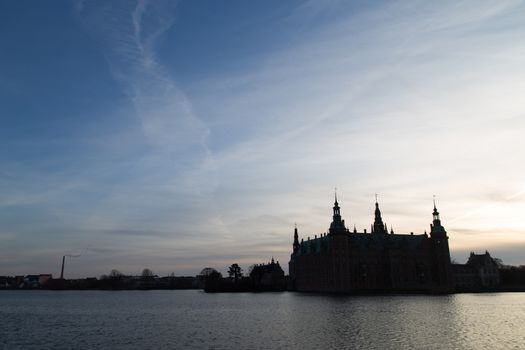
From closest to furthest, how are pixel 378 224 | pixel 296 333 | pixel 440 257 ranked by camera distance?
pixel 296 333
pixel 440 257
pixel 378 224

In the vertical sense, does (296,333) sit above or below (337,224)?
below

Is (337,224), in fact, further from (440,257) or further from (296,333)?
(296,333)

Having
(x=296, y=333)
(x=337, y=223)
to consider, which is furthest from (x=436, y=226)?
(x=296, y=333)

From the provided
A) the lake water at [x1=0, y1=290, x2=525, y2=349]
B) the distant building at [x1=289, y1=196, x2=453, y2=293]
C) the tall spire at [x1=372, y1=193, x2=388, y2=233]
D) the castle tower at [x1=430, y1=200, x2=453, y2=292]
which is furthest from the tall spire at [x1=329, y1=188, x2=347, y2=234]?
the lake water at [x1=0, y1=290, x2=525, y2=349]

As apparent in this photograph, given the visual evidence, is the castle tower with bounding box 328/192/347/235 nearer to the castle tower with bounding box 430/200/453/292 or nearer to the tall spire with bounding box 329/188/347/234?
the tall spire with bounding box 329/188/347/234

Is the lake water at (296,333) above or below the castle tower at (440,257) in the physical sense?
below

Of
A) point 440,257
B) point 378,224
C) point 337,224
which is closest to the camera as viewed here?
point 337,224

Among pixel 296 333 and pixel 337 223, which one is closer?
pixel 296 333

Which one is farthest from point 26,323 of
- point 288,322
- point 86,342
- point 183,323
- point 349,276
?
point 349,276

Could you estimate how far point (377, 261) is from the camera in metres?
163

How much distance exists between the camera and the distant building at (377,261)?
513 feet

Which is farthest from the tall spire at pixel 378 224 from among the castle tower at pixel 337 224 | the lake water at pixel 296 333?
the lake water at pixel 296 333

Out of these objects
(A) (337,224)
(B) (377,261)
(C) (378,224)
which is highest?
(C) (378,224)

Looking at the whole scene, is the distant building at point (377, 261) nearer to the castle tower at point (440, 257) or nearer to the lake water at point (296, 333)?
the castle tower at point (440, 257)
